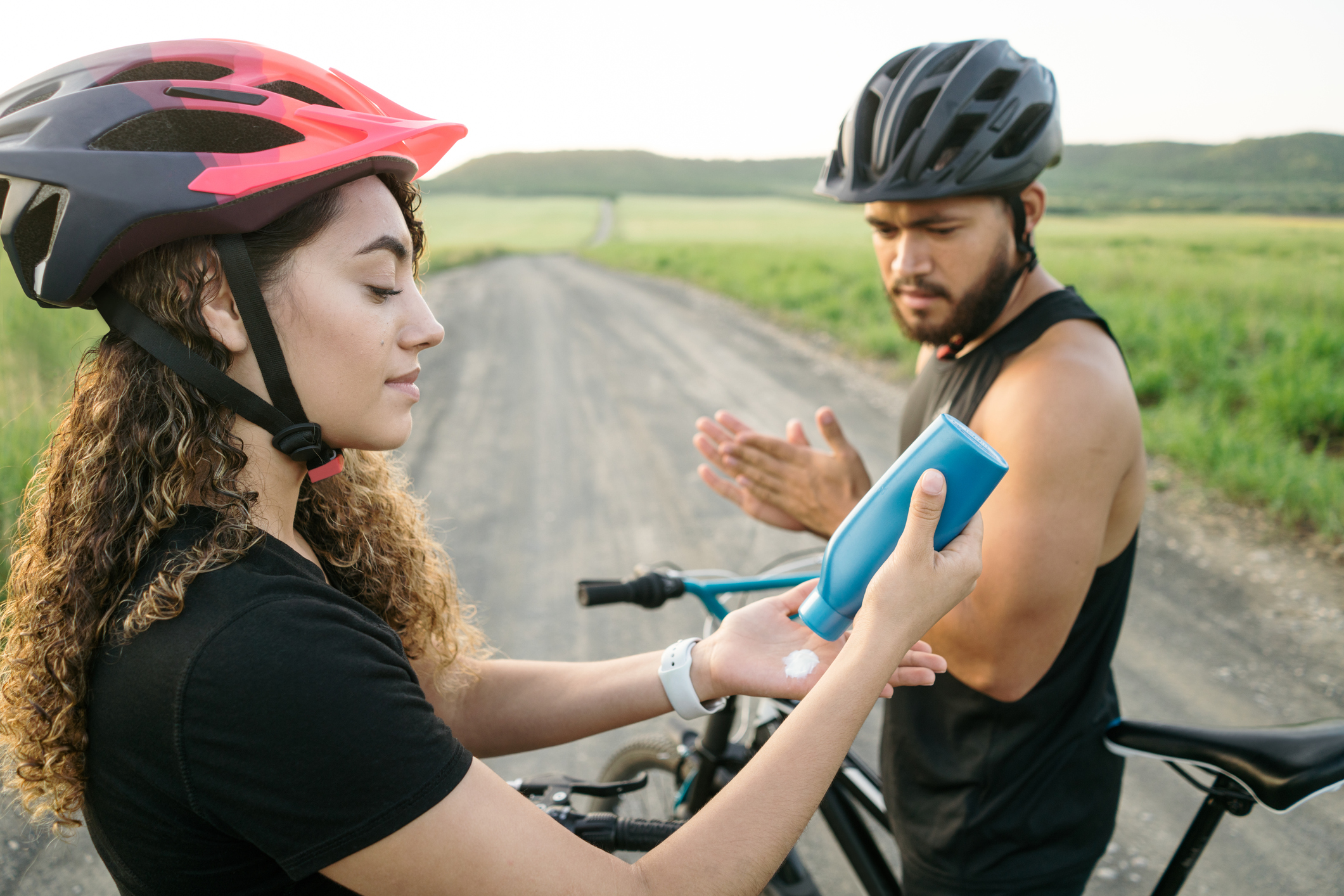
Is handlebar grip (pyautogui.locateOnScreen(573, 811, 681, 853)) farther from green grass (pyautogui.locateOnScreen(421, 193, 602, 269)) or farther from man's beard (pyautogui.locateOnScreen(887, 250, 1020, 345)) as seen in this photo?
green grass (pyautogui.locateOnScreen(421, 193, 602, 269))

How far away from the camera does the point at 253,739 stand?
97 cm

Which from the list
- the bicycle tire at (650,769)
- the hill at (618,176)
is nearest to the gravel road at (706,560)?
the bicycle tire at (650,769)

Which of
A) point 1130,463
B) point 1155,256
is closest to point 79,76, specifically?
point 1130,463

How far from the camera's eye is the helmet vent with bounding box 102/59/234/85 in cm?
131

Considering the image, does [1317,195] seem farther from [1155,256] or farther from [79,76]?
[79,76]

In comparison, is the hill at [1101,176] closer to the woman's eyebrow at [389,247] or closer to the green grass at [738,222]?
the woman's eyebrow at [389,247]

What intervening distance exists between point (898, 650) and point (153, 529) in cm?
113

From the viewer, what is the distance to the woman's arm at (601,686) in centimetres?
156

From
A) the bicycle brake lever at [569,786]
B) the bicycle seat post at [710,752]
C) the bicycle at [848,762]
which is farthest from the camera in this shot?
the bicycle seat post at [710,752]

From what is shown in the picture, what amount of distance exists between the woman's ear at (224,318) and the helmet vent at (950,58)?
2128 millimetres

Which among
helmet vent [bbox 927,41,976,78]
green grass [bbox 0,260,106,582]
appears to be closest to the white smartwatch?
helmet vent [bbox 927,41,976,78]

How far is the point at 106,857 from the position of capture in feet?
3.85

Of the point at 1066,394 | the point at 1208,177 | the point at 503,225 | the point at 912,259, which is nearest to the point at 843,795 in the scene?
the point at 1066,394

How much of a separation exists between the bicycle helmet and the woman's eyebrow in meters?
0.11
